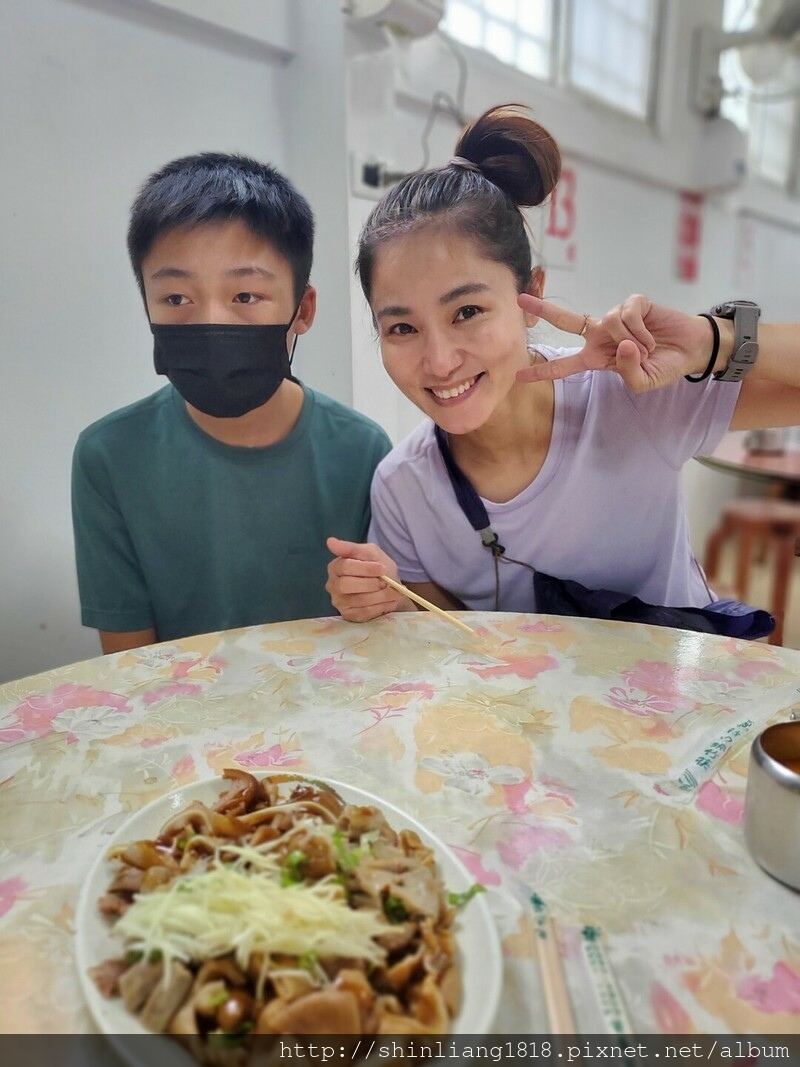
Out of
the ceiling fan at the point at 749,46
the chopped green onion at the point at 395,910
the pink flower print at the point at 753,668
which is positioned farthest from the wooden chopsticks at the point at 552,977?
the ceiling fan at the point at 749,46

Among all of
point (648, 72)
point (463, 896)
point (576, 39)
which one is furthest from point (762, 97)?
point (463, 896)

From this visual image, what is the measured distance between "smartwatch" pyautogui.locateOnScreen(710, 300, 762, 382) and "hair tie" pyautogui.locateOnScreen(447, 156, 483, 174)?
1.61 ft

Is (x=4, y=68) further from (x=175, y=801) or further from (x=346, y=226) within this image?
(x=175, y=801)

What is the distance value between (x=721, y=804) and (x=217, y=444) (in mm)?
974

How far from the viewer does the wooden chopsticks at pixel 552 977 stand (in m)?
0.49

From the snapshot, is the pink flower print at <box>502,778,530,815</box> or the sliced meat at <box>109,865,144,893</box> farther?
the pink flower print at <box>502,778,530,815</box>

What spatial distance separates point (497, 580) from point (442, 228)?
635mm

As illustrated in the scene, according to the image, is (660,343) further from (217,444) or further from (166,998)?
(166,998)

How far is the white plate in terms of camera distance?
0.47 meters

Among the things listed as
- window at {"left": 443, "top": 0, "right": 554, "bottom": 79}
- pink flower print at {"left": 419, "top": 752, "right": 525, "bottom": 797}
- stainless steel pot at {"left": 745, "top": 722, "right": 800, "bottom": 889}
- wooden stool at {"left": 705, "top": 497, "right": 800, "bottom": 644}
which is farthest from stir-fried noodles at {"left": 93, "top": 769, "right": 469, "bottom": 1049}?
wooden stool at {"left": 705, "top": 497, "right": 800, "bottom": 644}

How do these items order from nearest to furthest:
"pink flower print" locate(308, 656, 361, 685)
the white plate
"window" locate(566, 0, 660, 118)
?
the white plate
"pink flower print" locate(308, 656, 361, 685)
"window" locate(566, 0, 660, 118)

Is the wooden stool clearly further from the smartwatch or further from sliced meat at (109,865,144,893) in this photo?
sliced meat at (109,865,144,893)

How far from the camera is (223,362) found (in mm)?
1233

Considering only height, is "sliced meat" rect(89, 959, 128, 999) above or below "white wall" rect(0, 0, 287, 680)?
below
